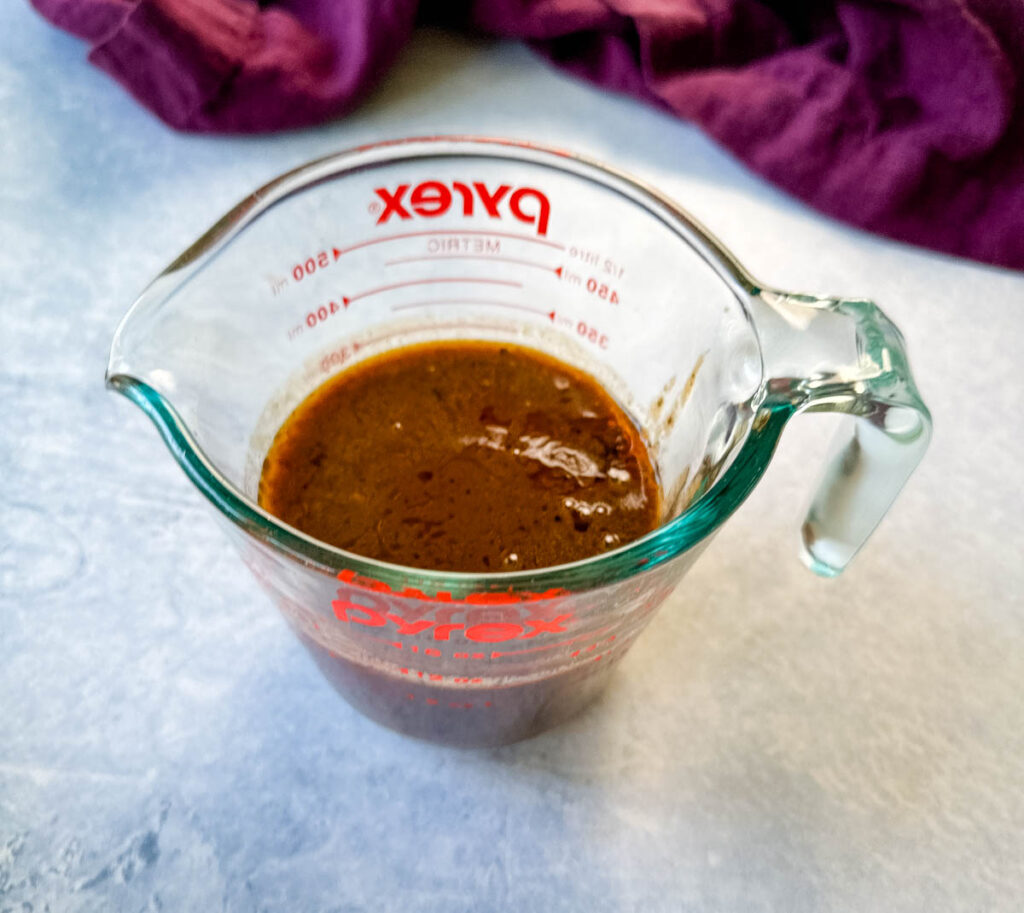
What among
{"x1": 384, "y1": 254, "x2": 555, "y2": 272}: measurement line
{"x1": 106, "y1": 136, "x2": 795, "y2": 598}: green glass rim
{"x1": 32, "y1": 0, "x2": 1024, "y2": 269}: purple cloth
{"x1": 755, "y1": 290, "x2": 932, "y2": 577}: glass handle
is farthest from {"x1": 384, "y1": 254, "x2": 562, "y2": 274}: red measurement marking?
{"x1": 32, "y1": 0, "x2": 1024, "y2": 269}: purple cloth

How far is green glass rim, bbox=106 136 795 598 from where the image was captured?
0.45 meters

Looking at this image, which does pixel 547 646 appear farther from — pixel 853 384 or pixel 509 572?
pixel 853 384

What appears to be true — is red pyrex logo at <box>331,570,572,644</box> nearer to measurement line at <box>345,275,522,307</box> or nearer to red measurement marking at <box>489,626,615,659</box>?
red measurement marking at <box>489,626,615,659</box>

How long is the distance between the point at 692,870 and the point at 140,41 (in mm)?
933

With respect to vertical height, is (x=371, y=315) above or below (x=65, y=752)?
above

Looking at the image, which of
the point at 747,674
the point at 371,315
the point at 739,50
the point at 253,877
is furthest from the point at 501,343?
the point at 739,50

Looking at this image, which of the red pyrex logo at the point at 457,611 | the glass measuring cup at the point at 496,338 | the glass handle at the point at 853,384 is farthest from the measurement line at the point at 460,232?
the red pyrex logo at the point at 457,611

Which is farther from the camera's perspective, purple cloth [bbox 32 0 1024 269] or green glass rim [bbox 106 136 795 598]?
purple cloth [bbox 32 0 1024 269]

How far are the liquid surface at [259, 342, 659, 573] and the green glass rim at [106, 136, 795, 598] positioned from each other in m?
0.12

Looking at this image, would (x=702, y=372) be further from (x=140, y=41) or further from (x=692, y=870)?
(x=140, y=41)

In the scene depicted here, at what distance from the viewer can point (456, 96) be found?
1.10 metres

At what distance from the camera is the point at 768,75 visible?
1.03 metres

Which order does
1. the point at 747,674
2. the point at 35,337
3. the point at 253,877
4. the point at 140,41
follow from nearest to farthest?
the point at 253,877 → the point at 747,674 → the point at 35,337 → the point at 140,41

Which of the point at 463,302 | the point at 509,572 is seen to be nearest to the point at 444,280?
the point at 463,302
